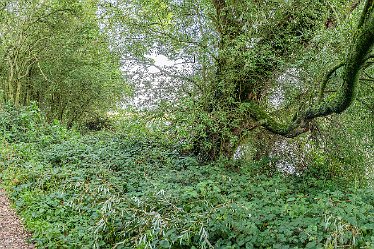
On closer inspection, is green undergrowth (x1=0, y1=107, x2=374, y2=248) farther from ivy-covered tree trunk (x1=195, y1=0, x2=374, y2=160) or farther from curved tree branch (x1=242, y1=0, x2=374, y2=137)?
curved tree branch (x1=242, y1=0, x2=374, y2=137)

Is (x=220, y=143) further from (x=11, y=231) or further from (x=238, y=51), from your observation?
(x=11, y=231)

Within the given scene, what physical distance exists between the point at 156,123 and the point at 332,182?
3.58m

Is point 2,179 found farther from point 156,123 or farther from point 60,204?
point 156,123

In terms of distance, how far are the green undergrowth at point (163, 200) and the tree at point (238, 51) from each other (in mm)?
840

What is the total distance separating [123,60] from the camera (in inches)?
306

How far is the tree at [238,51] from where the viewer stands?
251 inches

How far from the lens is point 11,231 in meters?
5.28

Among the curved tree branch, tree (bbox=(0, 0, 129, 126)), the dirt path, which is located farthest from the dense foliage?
tree (bbox=(0, 0, 129, 126))

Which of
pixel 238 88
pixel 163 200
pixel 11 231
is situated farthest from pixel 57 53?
pixel 163 200

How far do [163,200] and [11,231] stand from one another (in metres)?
2.37

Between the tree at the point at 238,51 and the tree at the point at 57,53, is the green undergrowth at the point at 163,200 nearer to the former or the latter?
the tree at the point at 238,51

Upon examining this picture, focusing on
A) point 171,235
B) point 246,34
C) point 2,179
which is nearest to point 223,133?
point 246,34

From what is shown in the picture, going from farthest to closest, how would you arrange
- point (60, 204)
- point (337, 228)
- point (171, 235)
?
point (60, 204) → point (171, 235) → point (337, 228)

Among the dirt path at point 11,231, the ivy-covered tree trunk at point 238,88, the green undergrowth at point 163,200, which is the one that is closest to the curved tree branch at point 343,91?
the ivy-covered tree trunk at point 238,88
